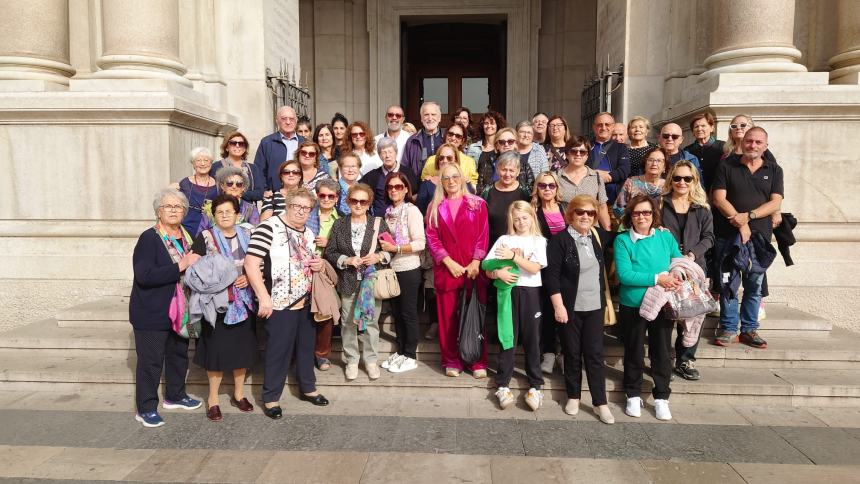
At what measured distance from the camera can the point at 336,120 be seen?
702cm

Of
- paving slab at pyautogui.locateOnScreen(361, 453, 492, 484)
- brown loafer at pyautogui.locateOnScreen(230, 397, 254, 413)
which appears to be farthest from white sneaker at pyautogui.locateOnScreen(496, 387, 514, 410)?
brown loafer at pyautogui.locateOnScreen(230, 397, 254, 413)

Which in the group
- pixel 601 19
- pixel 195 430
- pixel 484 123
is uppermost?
pixel 601 19

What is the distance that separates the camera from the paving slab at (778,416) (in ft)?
15.1

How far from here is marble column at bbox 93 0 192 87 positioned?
769 cm

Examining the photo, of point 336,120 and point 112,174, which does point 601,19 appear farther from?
point 112,174

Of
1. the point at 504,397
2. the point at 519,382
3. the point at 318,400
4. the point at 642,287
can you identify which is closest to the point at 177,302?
the point at 318,400

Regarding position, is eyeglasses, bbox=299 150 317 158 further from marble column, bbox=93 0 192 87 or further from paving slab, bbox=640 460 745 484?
paving slab, bbox=640 460 745 484

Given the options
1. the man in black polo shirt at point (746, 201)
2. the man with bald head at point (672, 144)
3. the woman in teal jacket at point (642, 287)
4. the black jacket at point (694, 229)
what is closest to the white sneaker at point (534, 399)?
the woman in teal jacket at point (642, 287)

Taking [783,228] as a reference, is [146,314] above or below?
below

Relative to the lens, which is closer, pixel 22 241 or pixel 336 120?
pixel 336 120

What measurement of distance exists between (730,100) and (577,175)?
9.83 feet

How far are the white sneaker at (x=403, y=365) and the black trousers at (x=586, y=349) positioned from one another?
1437mm

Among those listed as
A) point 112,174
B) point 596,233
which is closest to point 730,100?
point 596,233

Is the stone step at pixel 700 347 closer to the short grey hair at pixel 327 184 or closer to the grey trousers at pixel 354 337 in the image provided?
the grey trousers at pixel 354 337
